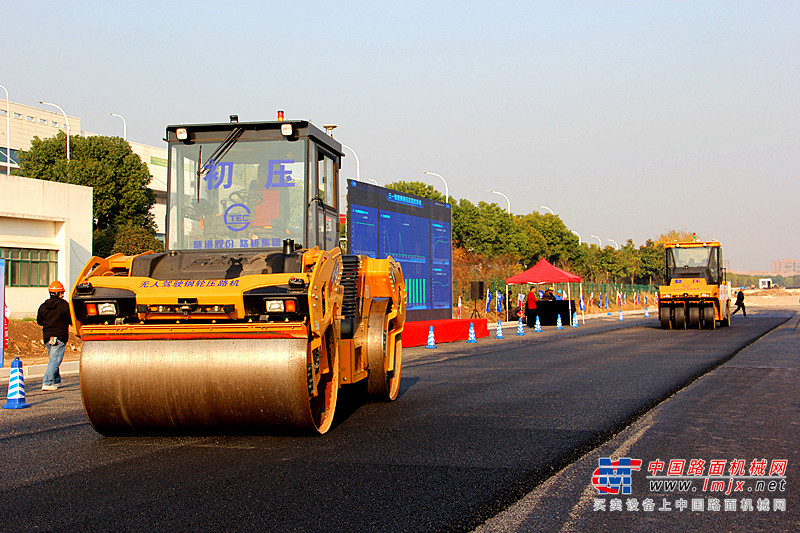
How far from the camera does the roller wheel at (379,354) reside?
31.5 feet

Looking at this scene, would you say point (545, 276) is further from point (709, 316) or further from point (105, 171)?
point (105, 171)

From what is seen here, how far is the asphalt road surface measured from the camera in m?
5.07

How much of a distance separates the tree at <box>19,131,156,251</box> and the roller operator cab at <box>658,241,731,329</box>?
30252 mm

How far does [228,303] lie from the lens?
692 cm

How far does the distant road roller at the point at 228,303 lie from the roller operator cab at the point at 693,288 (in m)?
22.7

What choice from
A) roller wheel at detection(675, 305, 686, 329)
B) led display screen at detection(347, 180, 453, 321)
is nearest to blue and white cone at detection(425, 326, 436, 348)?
led display screen at detection(347, 180, 453, 321)

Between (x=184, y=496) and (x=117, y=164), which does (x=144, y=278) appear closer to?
(x=184, y=496)

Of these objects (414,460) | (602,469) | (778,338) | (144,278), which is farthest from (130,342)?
(778,338)

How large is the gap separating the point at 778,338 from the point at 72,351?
20.5 m

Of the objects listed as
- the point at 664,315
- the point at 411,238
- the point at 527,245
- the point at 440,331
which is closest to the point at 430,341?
the point at 440,331

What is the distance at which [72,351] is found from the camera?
845 inches

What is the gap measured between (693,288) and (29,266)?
87.4 ft

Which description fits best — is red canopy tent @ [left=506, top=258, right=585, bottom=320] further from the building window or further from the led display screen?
the building window

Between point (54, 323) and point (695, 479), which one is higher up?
point (54, 323)
